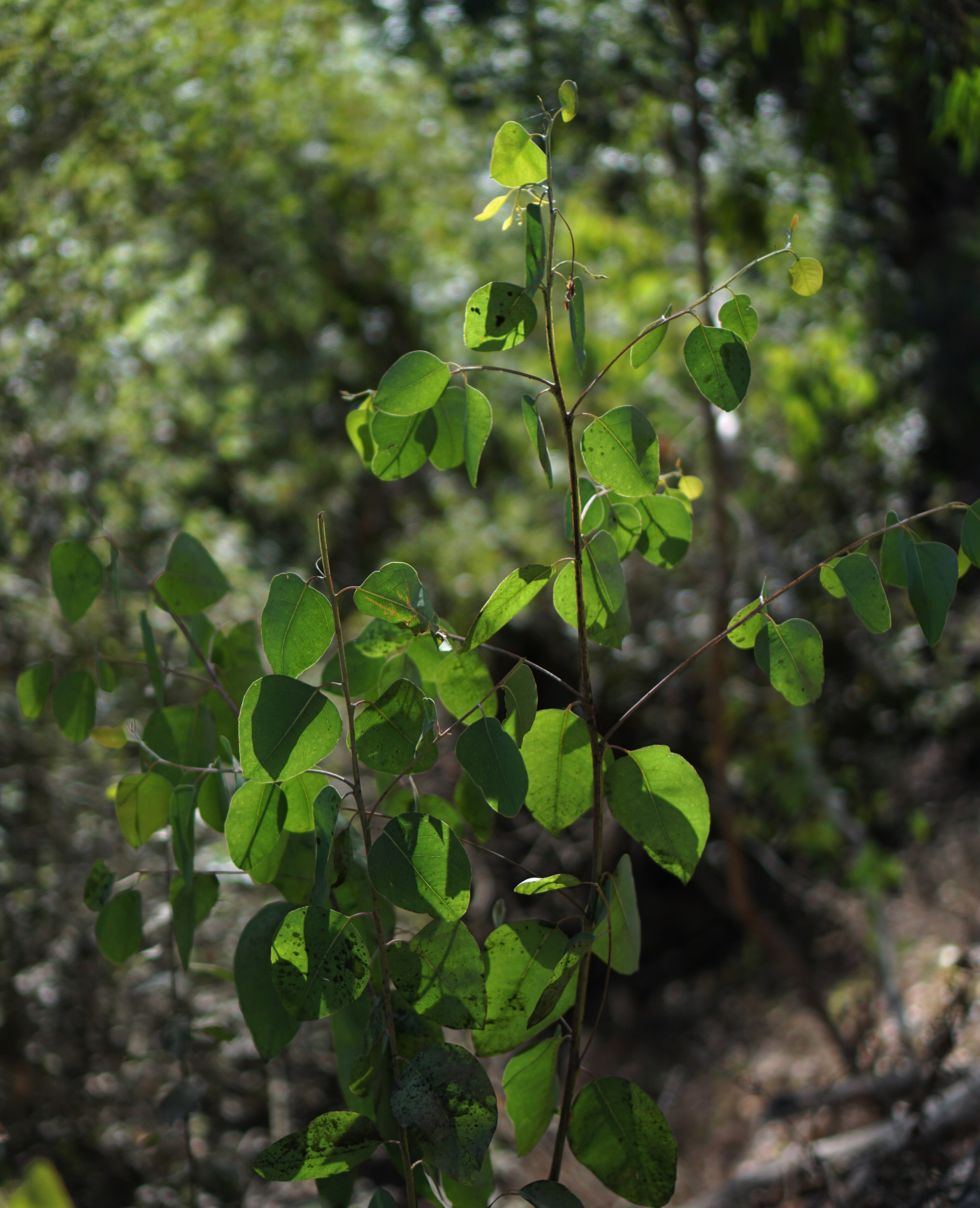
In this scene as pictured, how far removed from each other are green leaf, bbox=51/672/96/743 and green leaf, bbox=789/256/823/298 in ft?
1.89

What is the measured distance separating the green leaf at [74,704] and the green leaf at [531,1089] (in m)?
0.40

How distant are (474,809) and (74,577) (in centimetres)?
34

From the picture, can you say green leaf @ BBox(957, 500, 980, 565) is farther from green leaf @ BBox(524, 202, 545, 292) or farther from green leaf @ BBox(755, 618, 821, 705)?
green leaf @ BBox(524, 202, 545, 292)

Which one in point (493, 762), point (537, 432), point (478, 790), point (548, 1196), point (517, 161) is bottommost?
point (548, 1196)

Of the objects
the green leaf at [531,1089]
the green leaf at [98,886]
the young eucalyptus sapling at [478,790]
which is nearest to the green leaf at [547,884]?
the young eucalyptus sapling at [478,790]

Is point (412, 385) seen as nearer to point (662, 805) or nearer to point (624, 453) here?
point (624, 453)

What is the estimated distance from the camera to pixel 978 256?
351 cm

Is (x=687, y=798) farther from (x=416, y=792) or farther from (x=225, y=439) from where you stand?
(x=225, y=439)

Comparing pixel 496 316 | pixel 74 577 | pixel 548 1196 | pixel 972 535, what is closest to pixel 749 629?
pixel 972 535

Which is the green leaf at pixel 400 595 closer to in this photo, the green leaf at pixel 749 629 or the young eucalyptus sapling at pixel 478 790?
the young eucalyptus sapling at pixel 478 790

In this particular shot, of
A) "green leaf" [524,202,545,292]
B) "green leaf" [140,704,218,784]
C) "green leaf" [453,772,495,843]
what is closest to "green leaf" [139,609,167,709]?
"green leaf" [140,704,218,784]

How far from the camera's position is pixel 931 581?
50cm

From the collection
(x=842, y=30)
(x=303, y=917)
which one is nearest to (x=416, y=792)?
(x=303, y=917)

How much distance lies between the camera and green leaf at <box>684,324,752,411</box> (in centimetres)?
50
